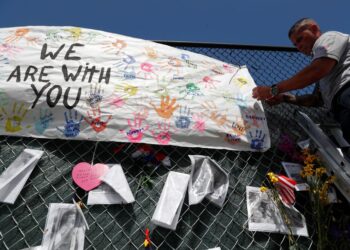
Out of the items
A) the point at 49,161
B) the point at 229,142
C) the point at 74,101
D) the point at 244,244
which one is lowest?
the point at 244,244

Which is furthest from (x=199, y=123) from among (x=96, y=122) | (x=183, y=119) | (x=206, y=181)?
(x=96, y=122)

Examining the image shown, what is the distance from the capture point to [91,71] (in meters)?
1.94

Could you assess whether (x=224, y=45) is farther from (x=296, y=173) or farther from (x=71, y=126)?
(x=71, y=126)

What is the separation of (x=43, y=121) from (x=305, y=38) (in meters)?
1.76

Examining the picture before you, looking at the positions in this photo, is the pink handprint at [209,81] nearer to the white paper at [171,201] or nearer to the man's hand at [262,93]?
the man's hand at [262,93]

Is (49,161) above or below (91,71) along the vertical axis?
below

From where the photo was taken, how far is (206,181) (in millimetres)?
1671

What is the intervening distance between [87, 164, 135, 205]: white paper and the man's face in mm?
1495

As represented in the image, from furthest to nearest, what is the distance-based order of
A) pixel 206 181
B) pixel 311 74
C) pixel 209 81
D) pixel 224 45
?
pixel 224 45 < pixel 209 81 < pixel 311 74 < pixel 206 181

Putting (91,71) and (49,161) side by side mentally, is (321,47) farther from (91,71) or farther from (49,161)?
(49,161)

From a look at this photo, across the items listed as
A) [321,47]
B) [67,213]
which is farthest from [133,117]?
[321,47]

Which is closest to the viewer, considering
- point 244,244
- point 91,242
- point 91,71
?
point 91,242

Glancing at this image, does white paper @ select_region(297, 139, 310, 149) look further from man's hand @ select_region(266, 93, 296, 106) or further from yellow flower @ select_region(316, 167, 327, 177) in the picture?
man's hand @ select_region(266, 93, 296, 106)

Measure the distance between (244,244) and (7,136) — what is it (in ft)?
4.75
